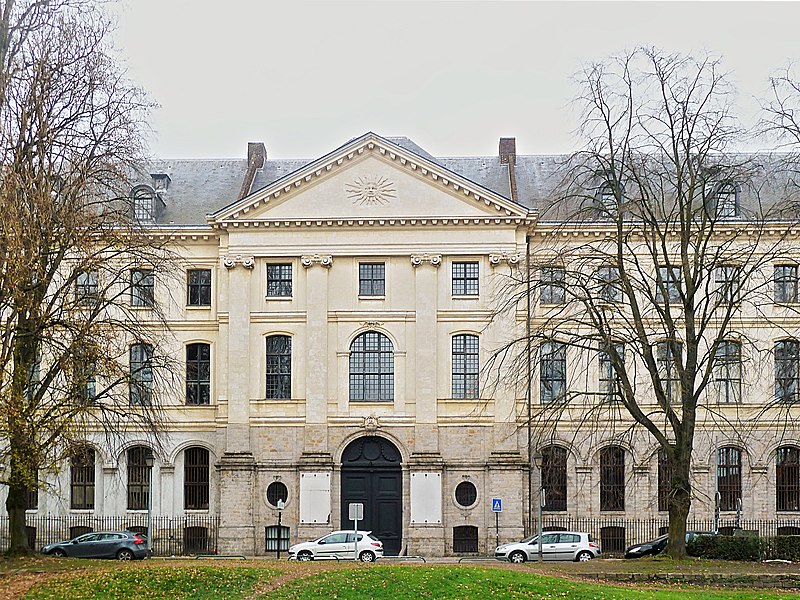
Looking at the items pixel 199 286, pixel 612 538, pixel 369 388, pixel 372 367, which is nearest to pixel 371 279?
pixel 372 367

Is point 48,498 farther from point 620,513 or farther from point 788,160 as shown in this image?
point 788,160

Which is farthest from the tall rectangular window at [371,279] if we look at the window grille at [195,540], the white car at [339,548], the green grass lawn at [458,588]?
the green grass lawn at [458,588]

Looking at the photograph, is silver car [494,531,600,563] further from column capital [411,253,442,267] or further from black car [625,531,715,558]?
column capital [411,253,442,267]

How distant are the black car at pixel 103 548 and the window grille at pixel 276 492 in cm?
729

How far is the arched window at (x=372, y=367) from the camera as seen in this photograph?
51.5m

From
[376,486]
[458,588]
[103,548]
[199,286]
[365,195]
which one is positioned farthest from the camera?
[199,286]

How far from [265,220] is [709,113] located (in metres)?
22.5

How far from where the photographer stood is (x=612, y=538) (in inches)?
2028

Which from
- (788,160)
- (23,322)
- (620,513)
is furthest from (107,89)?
(620,513)

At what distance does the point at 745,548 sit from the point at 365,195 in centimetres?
2320

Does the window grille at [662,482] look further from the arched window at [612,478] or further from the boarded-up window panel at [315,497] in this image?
the boarded-up window panel at [315,497]

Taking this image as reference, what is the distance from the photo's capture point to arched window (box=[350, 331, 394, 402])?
5153 centimetres

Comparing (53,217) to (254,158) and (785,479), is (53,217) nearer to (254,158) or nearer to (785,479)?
(254,158)

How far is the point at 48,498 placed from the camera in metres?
52.3
